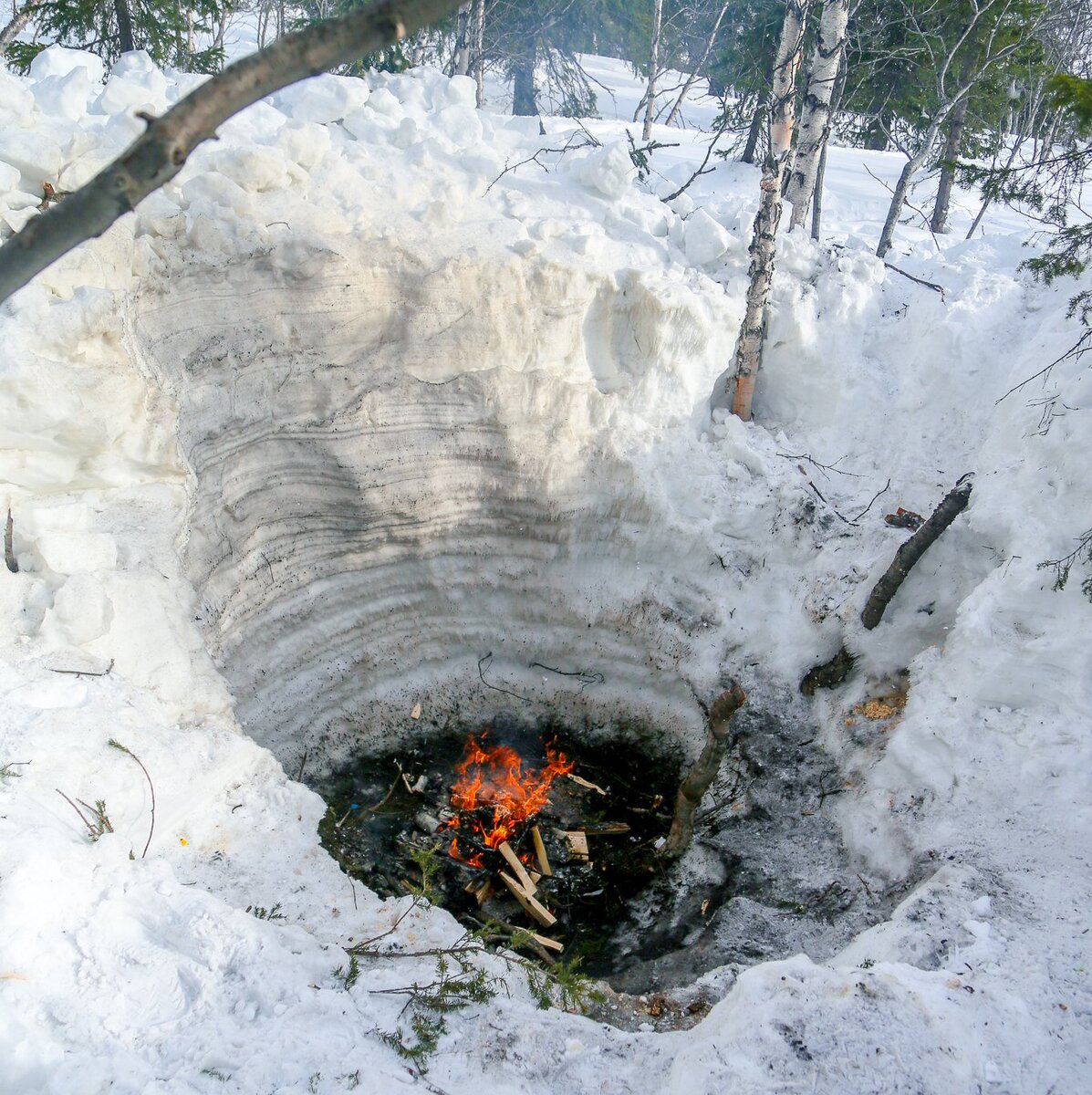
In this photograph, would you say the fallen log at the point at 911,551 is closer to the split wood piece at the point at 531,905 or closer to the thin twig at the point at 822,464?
the thin twig at the point at 822,464

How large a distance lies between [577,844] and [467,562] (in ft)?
9.26

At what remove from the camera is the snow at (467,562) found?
397 cm

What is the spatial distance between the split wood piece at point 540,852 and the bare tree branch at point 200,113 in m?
5.80

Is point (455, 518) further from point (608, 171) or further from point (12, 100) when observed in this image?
point (12, 100)

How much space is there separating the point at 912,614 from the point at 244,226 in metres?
6.99

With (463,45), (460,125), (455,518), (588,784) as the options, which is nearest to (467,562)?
(455,518)

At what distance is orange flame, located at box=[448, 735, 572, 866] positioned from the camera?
277 inches

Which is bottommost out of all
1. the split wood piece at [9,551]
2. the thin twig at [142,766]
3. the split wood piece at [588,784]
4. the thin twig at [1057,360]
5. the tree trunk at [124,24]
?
the split wood piece at [588,784]

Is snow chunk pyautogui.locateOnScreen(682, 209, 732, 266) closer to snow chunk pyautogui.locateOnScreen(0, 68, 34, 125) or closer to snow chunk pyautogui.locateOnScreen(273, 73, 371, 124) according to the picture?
snow chunk pyautogui.locateOnScreen(273, 73, 371, 124)

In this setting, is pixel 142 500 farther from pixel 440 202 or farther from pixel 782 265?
pixel 782 265

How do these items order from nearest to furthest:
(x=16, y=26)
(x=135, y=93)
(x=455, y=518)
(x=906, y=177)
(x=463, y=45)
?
(x=455, y=518), (x=135, y=93), (x=16, y=26), (x=906, y=177), (x=463, y=45)

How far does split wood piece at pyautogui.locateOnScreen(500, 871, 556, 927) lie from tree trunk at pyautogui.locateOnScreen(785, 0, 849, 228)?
24.4 feet

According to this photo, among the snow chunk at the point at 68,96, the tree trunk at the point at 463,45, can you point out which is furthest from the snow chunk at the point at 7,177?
the tree trunk at the point at 463,45

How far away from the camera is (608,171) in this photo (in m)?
8.55
